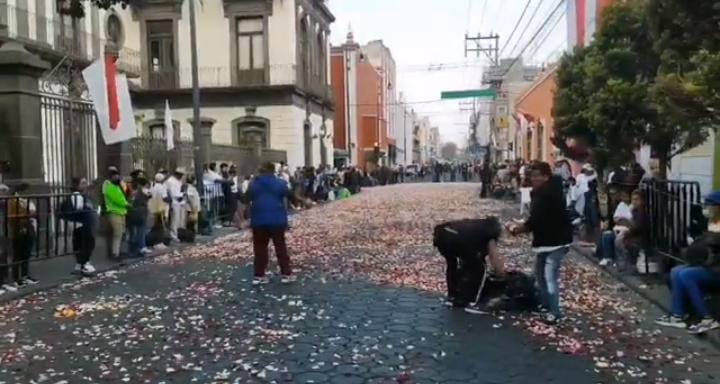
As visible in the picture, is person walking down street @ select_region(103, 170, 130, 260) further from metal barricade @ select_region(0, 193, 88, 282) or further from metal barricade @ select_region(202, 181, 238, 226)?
metal barricade @ select_region(202, 181, 238, 226)

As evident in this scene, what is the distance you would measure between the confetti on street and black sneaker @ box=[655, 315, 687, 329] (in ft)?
0.55

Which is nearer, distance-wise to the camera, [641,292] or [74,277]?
[641,292]

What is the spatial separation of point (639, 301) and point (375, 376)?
15.4 feet

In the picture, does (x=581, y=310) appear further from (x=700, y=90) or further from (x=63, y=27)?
(x=63, y=27)

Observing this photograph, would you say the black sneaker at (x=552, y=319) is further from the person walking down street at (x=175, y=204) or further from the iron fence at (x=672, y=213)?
the person walking down street at (x=175, y=204)

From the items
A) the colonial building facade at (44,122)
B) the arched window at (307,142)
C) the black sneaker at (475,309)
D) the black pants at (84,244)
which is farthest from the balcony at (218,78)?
the black sneaker at (475,309)

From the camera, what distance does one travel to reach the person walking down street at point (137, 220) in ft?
47.8

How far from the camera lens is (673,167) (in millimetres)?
19203

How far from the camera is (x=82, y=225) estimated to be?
12.3 meters

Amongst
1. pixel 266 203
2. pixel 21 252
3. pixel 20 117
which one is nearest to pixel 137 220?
pixel 20 117

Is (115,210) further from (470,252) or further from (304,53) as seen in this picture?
(304,53)

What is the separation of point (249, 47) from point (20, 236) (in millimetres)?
29210

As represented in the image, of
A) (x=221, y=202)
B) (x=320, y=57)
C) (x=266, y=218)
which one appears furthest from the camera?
(x=320, y=57)

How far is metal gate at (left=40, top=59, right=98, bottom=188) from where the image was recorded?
14914 mm
